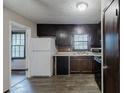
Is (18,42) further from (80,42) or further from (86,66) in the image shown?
(86,66)

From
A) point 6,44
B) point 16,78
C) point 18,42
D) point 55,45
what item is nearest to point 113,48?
point 6,44

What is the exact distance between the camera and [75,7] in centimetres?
496

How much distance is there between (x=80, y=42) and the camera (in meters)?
8.09

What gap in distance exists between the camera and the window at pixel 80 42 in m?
8.03

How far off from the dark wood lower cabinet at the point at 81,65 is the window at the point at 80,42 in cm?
84

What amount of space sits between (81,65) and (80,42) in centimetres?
129

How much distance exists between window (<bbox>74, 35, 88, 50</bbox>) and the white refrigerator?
1674mm

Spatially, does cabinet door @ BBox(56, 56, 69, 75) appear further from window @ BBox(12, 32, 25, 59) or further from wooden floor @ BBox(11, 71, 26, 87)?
window @ BBox(12, 32, 25, 59)

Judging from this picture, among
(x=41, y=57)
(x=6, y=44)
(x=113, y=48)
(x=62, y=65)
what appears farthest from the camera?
(x=62, y=65)

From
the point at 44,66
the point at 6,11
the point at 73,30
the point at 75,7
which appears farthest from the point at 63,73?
the point at 6,11

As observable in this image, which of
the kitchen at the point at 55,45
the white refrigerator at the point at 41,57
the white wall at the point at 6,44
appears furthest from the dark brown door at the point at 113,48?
the white refrigerator at the point at 41,57

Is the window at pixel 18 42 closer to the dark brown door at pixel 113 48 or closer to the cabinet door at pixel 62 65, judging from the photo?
the cabinet door at pixel 62 65
